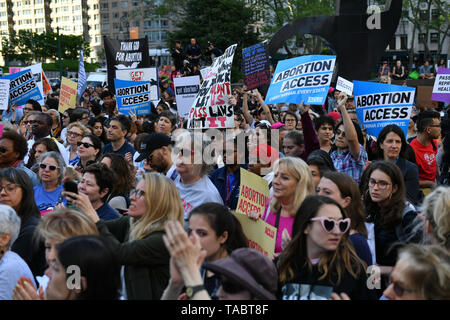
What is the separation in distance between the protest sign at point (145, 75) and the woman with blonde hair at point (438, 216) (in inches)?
345

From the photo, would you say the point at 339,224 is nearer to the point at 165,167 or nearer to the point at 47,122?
the point at 165,167

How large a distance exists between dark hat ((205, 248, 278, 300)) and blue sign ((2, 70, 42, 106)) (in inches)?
389

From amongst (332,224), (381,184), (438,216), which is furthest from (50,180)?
(438,216)

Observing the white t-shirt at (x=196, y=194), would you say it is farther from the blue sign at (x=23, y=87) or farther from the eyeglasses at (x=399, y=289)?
the blue sign at (x=23, y=87)

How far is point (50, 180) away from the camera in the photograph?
5.85m

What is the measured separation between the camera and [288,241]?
382 centimetres

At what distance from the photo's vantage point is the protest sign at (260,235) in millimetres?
4160

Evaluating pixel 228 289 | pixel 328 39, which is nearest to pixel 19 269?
pixel 228 289

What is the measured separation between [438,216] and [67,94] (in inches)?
391

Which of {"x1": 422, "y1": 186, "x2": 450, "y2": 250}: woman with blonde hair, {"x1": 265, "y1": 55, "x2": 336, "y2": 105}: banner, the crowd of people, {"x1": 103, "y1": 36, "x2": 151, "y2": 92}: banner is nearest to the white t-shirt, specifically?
the crowd of people

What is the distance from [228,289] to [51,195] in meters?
3.46

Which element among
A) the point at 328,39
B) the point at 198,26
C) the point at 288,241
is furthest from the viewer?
the point at 198,26

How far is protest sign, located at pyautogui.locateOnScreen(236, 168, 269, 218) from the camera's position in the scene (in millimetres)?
4879

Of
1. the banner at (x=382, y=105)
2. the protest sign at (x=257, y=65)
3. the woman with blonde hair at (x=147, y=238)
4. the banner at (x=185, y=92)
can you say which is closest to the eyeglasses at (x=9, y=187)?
the woman with blonde hair at (x=147, y=238)
